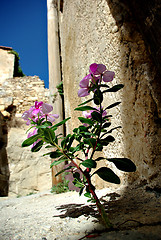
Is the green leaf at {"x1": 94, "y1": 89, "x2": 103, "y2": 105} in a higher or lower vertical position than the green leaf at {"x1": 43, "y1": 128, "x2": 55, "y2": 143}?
higher

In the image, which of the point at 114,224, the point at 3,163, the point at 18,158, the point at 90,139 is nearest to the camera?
the point at 114,224

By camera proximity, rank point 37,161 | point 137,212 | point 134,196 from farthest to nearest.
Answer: point 37,161, point 134,196, point 137,212

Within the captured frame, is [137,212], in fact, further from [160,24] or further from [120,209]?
[160,24]

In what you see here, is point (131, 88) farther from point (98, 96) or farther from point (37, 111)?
point (37, 111)

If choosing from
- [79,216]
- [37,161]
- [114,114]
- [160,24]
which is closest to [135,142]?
[114,114]

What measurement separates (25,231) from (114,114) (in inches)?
35.0

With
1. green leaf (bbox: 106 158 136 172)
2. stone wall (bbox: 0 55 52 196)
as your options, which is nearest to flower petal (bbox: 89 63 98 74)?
green leaf (bbox: 106 158 136 172)

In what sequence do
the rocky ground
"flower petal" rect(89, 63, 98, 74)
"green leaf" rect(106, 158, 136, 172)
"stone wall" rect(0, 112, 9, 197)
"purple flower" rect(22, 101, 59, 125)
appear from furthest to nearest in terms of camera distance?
"stone wall" rect(0, 112, 9, 197)
"purple flower" rect(22, 101, 59, 125)
"flower petal" rect(89, 63, 98, 74)
"green leaf" rect(106, 158, 136, 172)
the rocky ground

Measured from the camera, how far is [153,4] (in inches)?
28.5

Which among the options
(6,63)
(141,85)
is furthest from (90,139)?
(6,63)

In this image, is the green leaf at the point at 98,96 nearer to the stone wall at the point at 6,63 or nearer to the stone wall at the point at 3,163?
the stone wall at the point at 3,163

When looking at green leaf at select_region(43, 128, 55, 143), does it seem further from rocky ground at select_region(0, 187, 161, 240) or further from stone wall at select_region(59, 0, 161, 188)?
stone wall at select_region(59, 0, 161, 188)

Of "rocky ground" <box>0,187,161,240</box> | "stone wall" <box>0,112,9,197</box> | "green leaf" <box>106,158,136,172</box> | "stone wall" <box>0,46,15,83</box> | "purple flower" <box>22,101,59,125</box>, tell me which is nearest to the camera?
"rocky ground" <box>0,187,161,240</box>

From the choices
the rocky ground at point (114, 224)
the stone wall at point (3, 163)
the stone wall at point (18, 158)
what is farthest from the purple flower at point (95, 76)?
the stone wall at point (3, 163)
